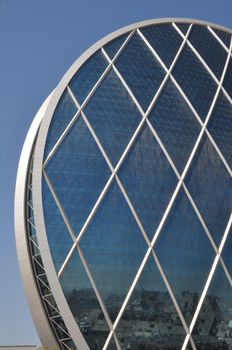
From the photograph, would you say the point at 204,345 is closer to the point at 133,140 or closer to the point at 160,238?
the point at 160,238

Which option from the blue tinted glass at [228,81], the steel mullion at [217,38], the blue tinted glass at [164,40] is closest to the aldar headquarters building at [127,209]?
the blue tinted glass at [164,40]

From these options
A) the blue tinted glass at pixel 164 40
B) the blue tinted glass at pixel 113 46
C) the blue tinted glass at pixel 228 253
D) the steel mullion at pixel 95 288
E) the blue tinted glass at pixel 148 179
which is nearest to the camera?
the steel mullion at pixel 95 288

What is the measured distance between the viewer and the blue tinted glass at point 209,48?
4200 centimetres

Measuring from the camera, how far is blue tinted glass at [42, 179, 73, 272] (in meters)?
31.7

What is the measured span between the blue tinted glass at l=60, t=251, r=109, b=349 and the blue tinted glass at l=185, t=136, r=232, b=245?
8.93 m

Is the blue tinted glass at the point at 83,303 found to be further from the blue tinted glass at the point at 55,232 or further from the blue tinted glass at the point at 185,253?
the blue tinted glass at the point at 185,253

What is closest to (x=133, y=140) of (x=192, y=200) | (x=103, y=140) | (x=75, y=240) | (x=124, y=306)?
(x=103, y=140)

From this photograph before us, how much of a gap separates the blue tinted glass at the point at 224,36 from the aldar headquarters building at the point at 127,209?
7.32 metres

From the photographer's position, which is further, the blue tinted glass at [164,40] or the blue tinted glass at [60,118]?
the blue tinted glass at [164,40]

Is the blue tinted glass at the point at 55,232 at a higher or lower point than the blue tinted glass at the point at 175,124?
lower

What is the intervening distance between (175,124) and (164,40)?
7.62m

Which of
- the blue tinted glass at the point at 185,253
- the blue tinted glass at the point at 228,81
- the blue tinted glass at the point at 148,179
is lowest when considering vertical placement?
the blue tinted glass at the point at 185,253

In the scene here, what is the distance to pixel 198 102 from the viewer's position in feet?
129

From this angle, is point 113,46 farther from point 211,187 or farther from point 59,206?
point 59,206
